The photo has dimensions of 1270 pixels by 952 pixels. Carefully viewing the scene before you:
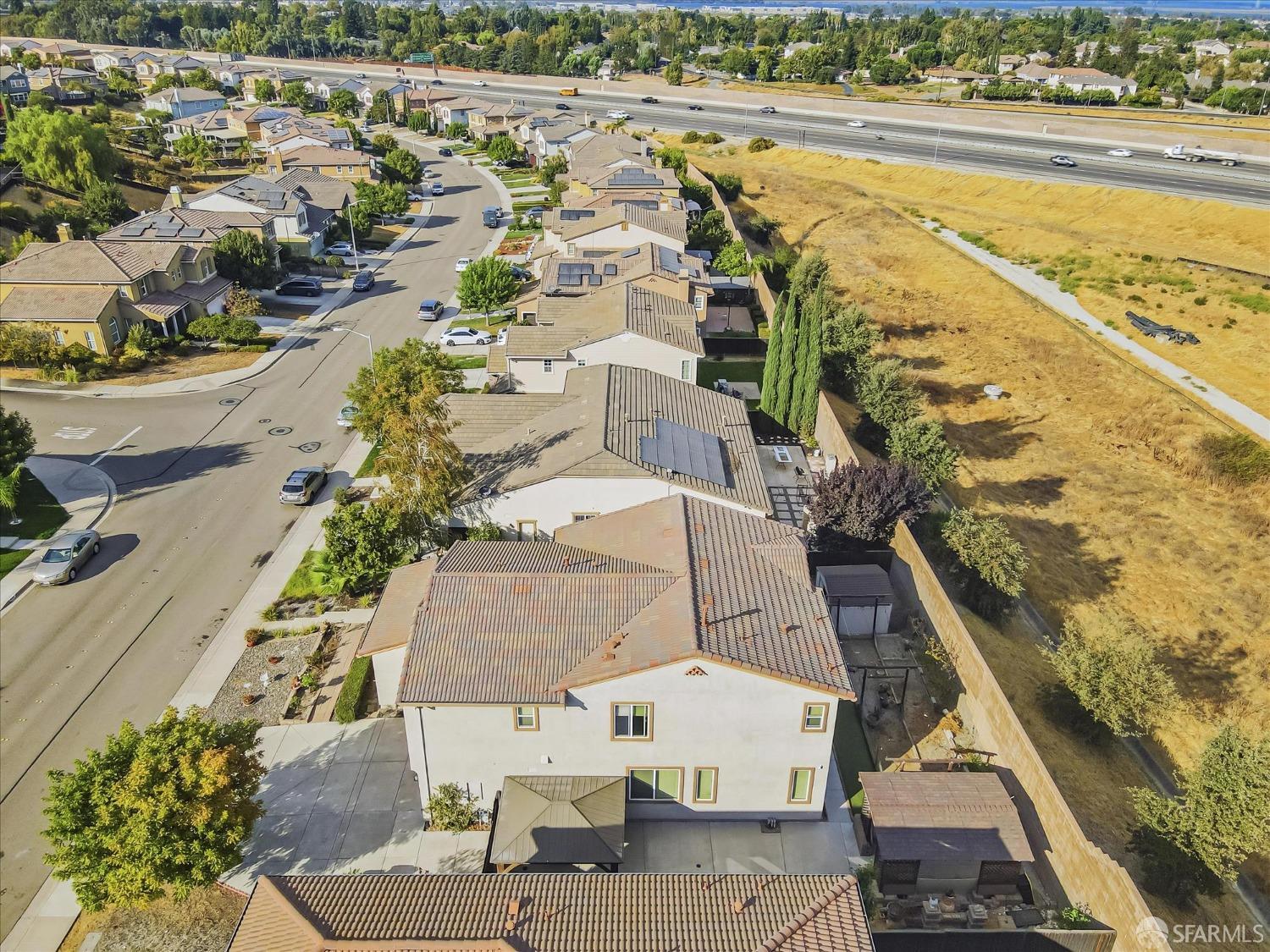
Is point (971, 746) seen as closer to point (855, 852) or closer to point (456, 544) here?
point (855, 852)

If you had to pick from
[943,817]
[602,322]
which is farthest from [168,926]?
[602,322]

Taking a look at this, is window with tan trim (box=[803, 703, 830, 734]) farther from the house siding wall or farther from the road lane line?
the road lane line

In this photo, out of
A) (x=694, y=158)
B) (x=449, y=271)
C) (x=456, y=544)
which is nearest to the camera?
(x=456, y=544)

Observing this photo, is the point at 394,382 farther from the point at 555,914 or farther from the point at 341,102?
the point at 341,102

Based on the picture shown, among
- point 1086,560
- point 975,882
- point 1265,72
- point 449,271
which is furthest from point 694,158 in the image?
point 1265,72

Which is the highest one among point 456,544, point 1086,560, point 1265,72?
point 1265,72

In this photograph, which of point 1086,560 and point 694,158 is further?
point 694,158

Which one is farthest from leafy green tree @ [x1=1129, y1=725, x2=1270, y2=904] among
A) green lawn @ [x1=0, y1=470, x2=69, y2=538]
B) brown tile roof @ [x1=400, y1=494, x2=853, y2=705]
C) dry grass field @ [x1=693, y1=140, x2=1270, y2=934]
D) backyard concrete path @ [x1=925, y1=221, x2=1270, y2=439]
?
green lawn @ [x1=0, y1=470, x2=69, y2=538]
